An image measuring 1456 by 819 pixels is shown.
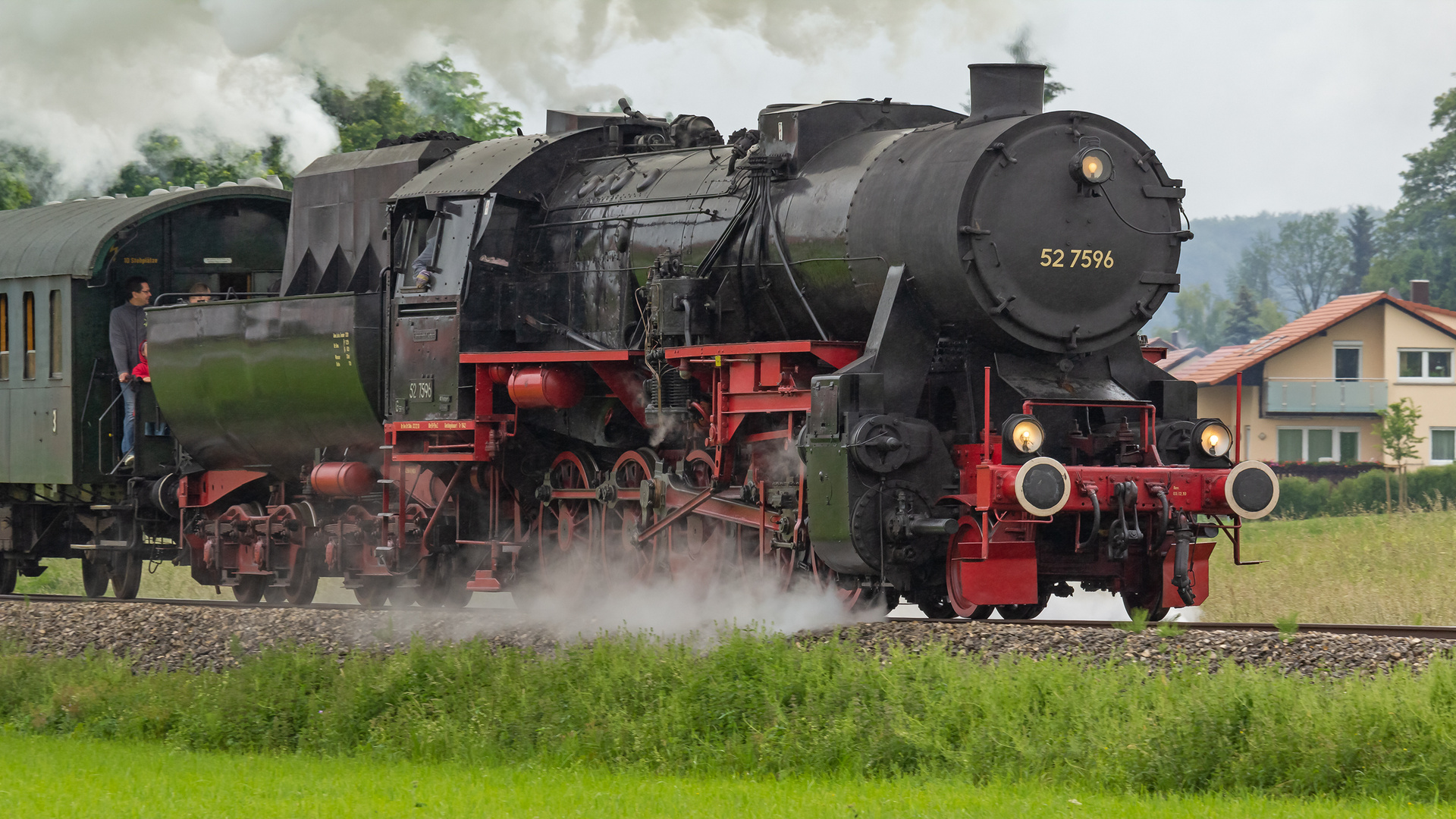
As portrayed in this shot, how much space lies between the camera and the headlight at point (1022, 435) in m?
11.0

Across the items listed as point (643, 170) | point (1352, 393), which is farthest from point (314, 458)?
point (1352, 393)

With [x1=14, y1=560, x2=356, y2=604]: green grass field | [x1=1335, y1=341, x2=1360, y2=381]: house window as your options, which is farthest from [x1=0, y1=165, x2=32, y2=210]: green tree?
[x1=1335, y1=341, x2=1360, y2=381]: house window

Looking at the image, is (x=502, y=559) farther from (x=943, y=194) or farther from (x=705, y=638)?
(x=943, y=194)

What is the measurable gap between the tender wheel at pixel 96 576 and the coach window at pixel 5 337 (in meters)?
2.22

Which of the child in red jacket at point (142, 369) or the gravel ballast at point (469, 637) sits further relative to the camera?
the child in red jacket at point (142, 369)

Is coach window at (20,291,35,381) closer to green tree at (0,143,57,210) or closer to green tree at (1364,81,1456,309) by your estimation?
green tree at (0,143,57,210)

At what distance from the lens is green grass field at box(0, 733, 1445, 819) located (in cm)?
761

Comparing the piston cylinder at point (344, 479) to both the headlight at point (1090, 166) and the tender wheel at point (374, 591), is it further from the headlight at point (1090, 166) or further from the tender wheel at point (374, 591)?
the headlight at point (1090, 166)

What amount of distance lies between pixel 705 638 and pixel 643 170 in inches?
176

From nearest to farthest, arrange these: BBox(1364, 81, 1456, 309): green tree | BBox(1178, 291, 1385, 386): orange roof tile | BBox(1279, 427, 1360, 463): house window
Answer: BBox(1178, 291, 1385, 386): orange roof tile
BBox(1279, 427, 1360, 463): house window
BBox(1364, 81, 1456, 309): green tree

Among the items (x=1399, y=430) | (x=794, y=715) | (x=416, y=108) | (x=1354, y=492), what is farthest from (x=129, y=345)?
(x=1399, y=430)

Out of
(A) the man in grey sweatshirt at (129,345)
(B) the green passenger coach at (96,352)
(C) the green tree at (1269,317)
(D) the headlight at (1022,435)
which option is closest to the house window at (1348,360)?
(B) the green passenger coach at (96,352)

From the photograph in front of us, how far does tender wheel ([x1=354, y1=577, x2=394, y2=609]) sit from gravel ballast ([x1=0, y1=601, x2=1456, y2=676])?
178 cm

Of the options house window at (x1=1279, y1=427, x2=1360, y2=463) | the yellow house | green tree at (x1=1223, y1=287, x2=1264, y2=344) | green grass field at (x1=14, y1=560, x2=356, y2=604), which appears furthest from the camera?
green tree at (x1=1223, y1=287, x2=1264, y2=344)
